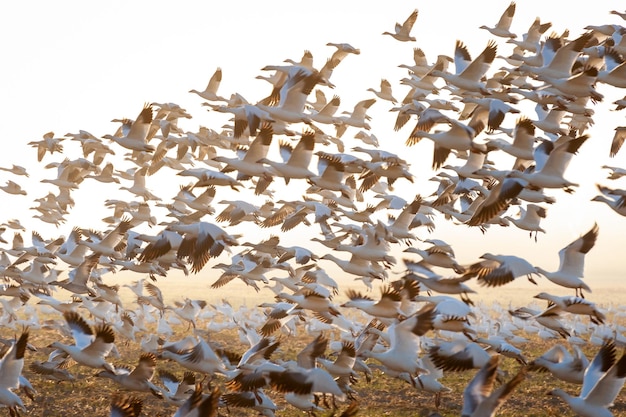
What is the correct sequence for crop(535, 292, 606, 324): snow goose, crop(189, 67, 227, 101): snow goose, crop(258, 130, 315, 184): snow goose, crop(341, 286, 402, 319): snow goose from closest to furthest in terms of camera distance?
1. crop(535, 292, 606, 324): snow goose
2. crop(341, 286, 402, 319): snow goose
3. crop(258, 130, 315, 184): snow goose
4. crop(189, 67, 227, 101): snow goose

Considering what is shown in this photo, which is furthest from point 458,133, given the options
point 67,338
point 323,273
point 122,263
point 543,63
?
point 67,338

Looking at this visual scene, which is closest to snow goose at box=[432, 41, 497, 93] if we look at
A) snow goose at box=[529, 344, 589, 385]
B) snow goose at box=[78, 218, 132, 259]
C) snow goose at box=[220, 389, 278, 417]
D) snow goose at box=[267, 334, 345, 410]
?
snow goose at box=[529, 344, 589, 385]

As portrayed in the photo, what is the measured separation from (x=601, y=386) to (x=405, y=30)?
970 centimetres

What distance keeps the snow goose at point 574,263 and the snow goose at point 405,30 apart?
262 inches

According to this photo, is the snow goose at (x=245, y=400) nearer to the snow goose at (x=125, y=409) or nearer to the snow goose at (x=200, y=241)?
the snow goose at (x=125, y=409)

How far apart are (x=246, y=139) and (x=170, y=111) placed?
2.15m

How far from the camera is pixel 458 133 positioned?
1258 cm

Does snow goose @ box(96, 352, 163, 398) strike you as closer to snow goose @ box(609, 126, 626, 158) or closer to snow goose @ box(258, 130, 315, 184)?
snow goose @ box(258, 130, 315, 184)

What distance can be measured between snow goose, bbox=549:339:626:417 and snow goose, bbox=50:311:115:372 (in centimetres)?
564

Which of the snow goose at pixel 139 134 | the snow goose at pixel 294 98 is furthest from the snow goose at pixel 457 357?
the snow goose at pixel 139 134

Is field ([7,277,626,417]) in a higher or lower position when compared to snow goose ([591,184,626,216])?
lower

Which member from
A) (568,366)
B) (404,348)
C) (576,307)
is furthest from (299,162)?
(568,366)

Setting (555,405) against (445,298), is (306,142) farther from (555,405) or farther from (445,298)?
(555,405)

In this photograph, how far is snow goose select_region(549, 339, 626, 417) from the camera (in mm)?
8508
